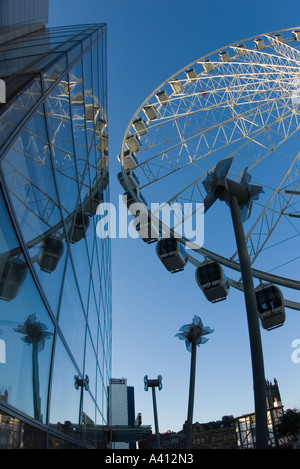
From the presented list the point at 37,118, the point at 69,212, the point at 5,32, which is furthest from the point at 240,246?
the point at 5,32

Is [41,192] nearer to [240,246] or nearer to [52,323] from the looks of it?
[52,323]

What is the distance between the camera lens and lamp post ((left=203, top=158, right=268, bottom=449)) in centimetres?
666

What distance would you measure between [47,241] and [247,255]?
3.81 meters

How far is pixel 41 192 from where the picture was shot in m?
7.15

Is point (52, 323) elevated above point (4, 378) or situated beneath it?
elevated above

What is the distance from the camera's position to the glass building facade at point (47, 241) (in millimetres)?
5527

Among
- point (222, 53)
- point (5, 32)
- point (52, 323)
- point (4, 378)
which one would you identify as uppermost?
point (222, 53)

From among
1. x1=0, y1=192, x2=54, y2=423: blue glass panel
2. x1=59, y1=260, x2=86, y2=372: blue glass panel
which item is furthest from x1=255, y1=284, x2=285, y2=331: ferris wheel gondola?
x1=0, y1=192, x2=54, y2=423: blue glass panel

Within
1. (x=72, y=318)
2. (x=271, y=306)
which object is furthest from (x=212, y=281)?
(x=72, y=318)

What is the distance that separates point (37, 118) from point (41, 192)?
47.6 inches

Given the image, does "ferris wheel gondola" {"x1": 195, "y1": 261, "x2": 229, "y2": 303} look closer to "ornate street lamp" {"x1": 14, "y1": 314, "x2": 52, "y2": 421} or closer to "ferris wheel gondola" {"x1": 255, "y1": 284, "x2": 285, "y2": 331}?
"ferris wheel gondola" {"x1": 255, "y1": 284, "x2": 285, "y2": 331}

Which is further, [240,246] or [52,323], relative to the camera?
[240,246]

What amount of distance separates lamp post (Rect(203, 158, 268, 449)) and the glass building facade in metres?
3.36

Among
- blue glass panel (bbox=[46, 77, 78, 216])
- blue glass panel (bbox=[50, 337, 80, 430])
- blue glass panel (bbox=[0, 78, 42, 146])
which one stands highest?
blue glass panel (bbox=[46, 77, 78, 216])
